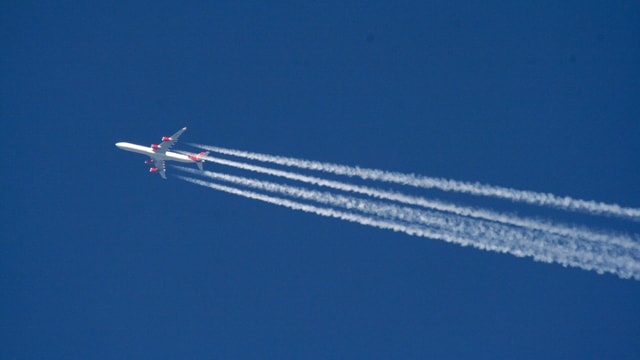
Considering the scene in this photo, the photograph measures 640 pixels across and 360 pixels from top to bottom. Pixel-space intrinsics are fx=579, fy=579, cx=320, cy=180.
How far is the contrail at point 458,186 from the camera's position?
141 ft

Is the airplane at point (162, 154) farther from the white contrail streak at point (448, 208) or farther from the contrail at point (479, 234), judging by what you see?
the contrail at point (479, 234)

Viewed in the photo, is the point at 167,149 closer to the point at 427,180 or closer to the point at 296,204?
the point at 296,204

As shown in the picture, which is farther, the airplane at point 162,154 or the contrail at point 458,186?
the airplane at point 162,154

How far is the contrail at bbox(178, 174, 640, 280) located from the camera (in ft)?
127

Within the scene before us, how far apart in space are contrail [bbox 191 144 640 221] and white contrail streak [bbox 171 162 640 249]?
43.6 inches

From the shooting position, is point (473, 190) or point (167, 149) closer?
point (473, 190)

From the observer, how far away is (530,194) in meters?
45.1

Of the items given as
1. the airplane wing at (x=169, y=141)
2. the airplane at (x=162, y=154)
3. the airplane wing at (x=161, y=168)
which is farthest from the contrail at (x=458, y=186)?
the airplane wing at (x=161, y=168)

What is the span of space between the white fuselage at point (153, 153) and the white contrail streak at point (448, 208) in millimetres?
2534

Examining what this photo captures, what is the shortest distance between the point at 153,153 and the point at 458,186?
29.5 meters

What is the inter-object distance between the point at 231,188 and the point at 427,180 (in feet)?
60.4

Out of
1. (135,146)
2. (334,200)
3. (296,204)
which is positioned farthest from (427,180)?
(135,146)

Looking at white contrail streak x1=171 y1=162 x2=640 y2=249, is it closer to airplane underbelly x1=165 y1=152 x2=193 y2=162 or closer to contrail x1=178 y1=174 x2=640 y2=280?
contrail x1=178 y1=174 x2=640 y2=280

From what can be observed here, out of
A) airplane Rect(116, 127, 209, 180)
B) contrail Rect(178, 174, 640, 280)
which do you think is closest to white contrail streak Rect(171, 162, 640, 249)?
contrail Rect(178, 174, 640, 280)
